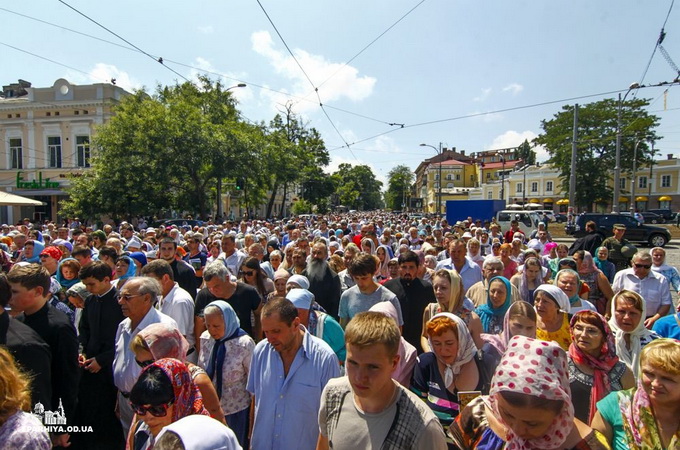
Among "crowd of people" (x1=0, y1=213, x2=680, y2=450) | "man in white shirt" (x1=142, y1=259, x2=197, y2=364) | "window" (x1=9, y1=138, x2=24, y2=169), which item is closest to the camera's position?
"crowd of people" (x1=0, y1=213, x2=680, y2=450)

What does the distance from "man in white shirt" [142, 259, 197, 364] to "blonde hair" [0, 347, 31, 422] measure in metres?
1.96

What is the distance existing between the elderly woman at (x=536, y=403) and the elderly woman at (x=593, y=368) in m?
0.88

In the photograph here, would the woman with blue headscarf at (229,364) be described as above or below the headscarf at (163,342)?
below

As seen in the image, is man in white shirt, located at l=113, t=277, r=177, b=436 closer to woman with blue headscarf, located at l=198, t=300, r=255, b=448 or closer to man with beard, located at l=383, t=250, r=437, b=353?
woman with blue headscarf, located at l=198, t=300, r=255, b=448

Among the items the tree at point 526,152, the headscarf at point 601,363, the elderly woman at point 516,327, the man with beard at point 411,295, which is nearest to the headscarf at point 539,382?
the headscarf at point 601,363

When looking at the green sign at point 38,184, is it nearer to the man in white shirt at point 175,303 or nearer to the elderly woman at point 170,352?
the man in white shirt at point 175,303

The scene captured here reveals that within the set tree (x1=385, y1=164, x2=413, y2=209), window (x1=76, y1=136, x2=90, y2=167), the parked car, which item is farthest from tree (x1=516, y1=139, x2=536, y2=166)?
window (x1=76, y1=136, x2=90, y2=167)

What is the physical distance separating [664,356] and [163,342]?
8.86 ft

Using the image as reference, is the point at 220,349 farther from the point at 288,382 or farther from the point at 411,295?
the point at 411,295

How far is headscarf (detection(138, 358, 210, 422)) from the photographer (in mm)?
2016

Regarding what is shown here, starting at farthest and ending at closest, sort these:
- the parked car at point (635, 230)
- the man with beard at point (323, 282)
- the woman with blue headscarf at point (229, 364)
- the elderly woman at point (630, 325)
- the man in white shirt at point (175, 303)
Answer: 1. the parked car at point (635, 230)
2. the man with beard at point (323, 282)
3. the man in white shirt at point (175, 303)
4. the elderly woman at point (630, 325)
5. the woman with blue headscarf at point (229, 364)

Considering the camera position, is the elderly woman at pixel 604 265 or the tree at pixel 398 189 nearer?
the elderly woman at pixel 604 265

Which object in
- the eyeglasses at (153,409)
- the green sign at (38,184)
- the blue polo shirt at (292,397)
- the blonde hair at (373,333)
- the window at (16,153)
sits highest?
the window at (16,153)

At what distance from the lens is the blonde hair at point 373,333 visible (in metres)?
1.86
